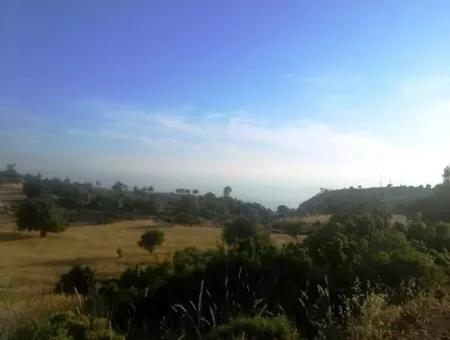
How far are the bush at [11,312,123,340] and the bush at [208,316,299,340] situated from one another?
1416mm

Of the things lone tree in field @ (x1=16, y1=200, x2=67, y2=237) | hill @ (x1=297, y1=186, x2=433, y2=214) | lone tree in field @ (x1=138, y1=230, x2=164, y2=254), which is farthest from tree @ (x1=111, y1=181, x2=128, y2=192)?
lone tree in field @ (x1=138, y1=230, x2=164, y2=254)

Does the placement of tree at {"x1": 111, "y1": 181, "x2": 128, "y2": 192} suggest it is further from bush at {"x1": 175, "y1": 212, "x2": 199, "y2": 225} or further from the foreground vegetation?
the foreground vegetation

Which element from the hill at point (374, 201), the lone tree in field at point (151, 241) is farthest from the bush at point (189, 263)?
the lone tree in field at point (151, 241)

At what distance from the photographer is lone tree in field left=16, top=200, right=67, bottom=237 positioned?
5841 cm

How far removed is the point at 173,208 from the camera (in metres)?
104

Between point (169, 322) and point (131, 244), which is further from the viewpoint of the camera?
point (131, 244)

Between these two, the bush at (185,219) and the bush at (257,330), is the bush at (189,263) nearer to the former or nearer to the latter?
the bush at (257,330)

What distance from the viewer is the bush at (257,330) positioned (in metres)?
6.76

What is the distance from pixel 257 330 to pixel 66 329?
2.46 metres

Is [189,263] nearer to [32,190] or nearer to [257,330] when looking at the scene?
[257,330]

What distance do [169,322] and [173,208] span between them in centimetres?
9460

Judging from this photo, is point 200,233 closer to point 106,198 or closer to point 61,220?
point 61,220

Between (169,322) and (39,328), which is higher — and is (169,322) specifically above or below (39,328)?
below

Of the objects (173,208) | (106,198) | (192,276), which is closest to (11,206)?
(106,198)
